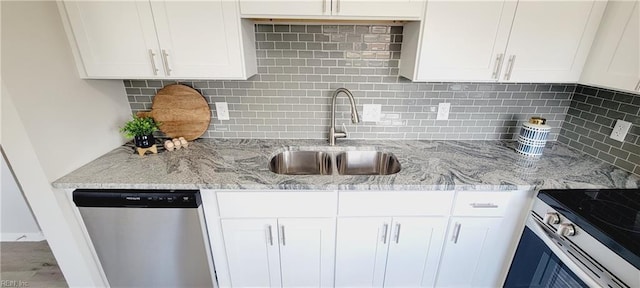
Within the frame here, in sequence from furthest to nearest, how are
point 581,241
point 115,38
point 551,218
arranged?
point 115,38, point 551,218, point 581,241

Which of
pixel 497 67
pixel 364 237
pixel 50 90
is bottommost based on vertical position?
pixel 364 237

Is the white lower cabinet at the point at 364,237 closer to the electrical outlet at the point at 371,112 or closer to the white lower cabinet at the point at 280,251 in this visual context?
the white lower cabinet at the point at 280,251

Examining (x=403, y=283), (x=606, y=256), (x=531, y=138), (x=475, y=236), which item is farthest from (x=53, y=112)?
(x=531, y=138)

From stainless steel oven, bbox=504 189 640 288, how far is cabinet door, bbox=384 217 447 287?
421 mm

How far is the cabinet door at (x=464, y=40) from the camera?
1.23 meters

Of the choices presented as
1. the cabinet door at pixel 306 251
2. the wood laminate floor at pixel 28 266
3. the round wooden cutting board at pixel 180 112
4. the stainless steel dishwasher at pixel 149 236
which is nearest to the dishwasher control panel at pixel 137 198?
the stainless steel dishwasher at pixel 149 236

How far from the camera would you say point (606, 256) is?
36.2 inches

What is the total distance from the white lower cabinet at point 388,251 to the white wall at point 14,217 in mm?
2569

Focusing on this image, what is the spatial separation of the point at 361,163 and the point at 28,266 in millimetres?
2643

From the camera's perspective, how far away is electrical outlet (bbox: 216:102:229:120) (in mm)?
1706

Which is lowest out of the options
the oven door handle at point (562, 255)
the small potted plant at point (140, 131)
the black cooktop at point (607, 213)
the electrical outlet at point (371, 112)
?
the oven door handle at point (562, 255)

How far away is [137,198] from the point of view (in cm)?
121

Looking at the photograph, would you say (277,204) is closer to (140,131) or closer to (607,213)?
(140,131)

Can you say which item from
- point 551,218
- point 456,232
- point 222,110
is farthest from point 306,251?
point 551,218
